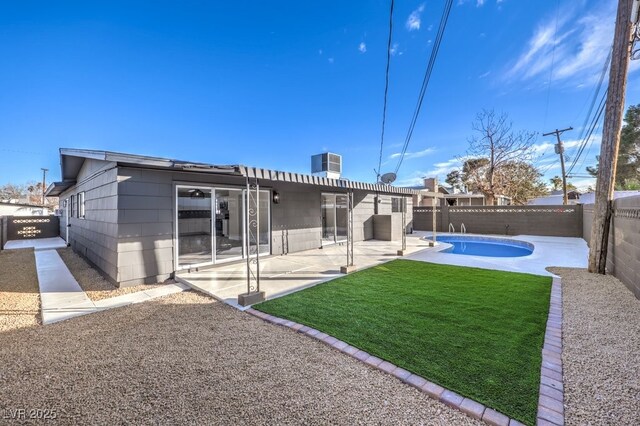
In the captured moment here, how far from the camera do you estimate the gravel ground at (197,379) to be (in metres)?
1.96

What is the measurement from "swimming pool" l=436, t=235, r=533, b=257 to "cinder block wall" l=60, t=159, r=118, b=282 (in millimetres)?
9859

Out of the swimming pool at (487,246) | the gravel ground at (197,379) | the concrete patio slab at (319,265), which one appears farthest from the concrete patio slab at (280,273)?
the swimming pool at (487,246)

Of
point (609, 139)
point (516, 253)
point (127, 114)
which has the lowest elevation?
point (516, 253)

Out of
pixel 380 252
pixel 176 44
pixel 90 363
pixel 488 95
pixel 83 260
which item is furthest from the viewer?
pixel 488 95

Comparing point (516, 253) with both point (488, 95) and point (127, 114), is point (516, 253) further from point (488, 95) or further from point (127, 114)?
point (127, 114)

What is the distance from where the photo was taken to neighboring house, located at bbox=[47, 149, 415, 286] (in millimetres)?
5164

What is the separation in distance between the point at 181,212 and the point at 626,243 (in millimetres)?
9134

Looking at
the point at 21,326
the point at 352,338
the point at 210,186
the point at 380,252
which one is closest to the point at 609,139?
the point at 380,252

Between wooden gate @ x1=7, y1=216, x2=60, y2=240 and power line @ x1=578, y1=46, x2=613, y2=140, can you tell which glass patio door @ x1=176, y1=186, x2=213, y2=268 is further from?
wooden gate @ x1=7, y1=216, x2=60, y2=240

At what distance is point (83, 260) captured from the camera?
8.24 m

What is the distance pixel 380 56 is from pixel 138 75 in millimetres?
9665

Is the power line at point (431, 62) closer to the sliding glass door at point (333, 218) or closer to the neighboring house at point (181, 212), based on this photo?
the neighboring house at point (181, 212)

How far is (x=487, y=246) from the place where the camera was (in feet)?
39.3

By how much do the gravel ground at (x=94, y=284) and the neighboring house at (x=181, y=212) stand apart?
7.6 inches
